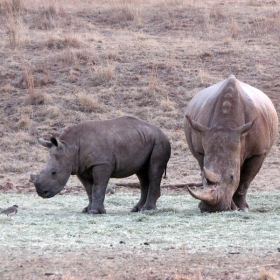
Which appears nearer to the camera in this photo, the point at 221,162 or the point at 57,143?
the point at 221,162

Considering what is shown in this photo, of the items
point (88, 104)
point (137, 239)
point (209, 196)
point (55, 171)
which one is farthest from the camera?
point (88, 104)

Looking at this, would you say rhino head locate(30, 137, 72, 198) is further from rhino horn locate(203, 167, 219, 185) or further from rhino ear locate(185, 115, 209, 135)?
rhino horn locate(203, 167, 219, 185)

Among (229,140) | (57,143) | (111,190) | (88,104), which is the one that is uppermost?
(229,140)

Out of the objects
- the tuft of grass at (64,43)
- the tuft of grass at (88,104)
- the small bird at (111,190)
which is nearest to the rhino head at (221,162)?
the small bird at (111,190)

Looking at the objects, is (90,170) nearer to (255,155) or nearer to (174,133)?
(255,155)

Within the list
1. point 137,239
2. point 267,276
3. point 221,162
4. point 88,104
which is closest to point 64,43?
point 88,104

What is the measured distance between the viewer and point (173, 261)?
799 cm

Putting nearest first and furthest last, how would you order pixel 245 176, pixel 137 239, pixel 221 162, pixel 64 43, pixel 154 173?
1. pixel 137 239
2. pixel 221 162
3. pixel 245 176
4. pixel 154 173
5. pixel 64 43

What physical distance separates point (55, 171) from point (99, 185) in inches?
23.1

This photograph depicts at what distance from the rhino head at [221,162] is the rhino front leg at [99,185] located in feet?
4.23

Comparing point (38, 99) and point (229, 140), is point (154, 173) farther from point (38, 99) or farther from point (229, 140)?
point (38, 99)

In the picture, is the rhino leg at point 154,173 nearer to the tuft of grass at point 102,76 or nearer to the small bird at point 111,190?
the small bird at point 111,190

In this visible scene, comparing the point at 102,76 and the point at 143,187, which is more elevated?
the point at 143,187

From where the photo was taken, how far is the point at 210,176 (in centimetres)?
1074
